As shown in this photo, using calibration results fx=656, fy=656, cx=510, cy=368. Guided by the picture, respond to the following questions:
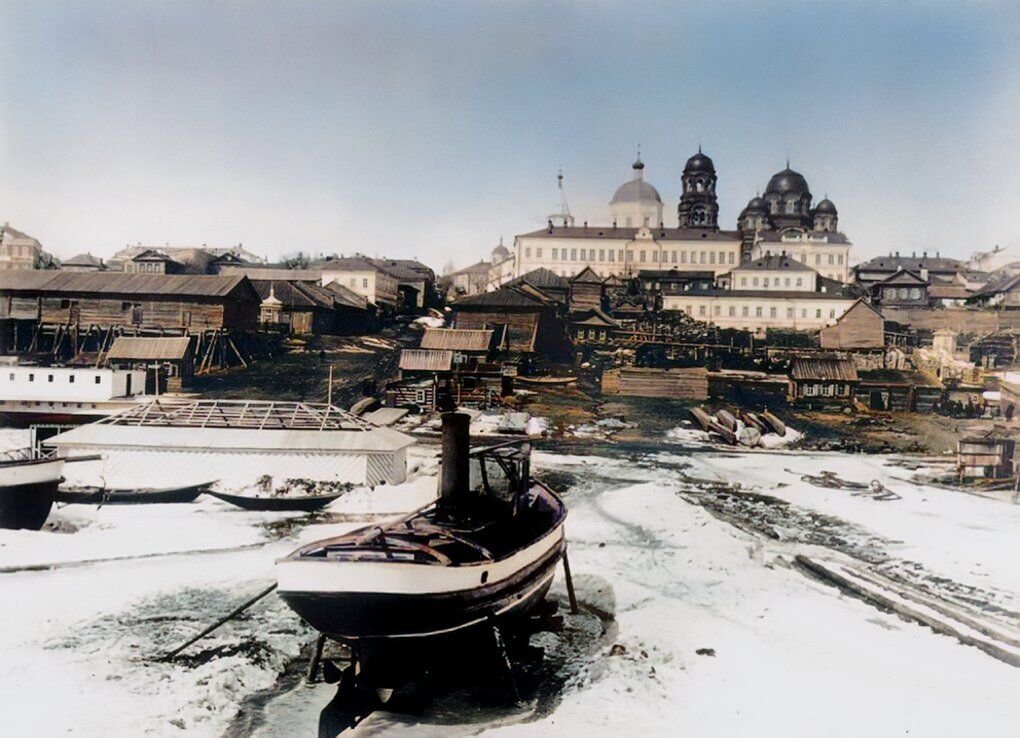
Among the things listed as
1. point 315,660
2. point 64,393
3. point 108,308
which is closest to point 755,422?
point 315,660

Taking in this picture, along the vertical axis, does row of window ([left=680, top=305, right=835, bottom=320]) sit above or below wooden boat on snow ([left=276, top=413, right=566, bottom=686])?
above

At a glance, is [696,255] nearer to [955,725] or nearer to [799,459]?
[799,459]

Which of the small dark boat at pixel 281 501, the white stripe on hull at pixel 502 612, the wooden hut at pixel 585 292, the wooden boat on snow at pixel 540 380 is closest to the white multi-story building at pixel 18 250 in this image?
the small dark boat at pixel 281 501

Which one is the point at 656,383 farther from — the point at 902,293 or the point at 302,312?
the point at 902,293

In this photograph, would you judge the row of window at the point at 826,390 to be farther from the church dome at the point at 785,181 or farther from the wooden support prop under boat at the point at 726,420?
the church dome at the point at 785,181

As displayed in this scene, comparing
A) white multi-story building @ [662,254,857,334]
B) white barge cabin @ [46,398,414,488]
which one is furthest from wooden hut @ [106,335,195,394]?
white multi-story building @ [662,254,857,334]

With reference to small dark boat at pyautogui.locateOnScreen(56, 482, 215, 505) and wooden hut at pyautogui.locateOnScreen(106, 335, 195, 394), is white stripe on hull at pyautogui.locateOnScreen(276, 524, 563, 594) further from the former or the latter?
wooden hut at pyautogui.locateOnScreen(106, 335, 195, 394)
